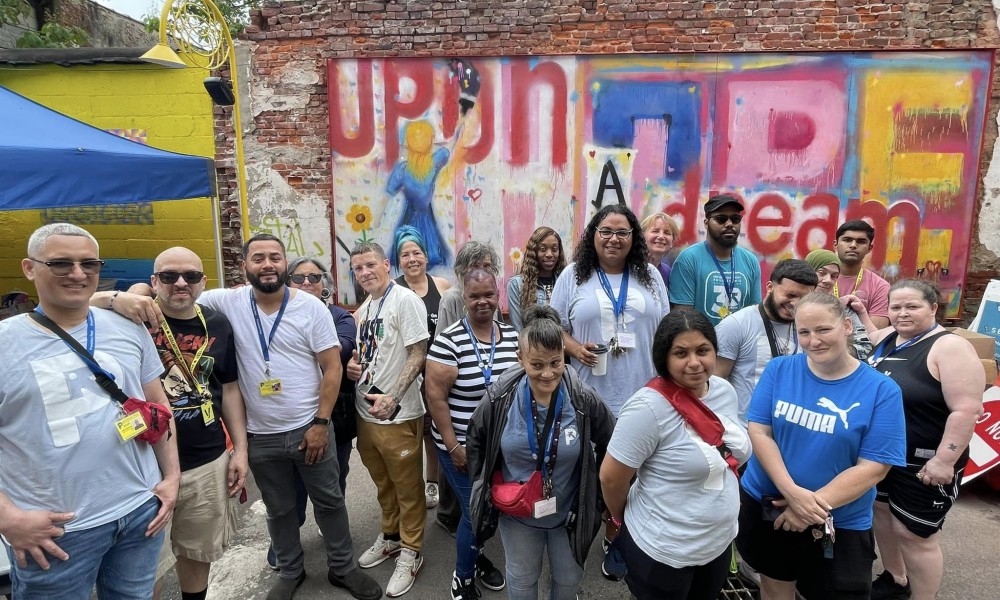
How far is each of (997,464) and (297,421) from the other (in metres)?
4.78

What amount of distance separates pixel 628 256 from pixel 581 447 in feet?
4.37

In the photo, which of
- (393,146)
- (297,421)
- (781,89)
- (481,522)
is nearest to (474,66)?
(393,146)

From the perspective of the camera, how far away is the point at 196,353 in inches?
103

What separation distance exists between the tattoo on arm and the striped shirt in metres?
0.24

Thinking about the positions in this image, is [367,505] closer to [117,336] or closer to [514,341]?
[514,341]

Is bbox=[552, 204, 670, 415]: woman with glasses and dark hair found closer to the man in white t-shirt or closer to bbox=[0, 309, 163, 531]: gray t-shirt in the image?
the man in white t-shirt

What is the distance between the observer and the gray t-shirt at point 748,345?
9.41ft

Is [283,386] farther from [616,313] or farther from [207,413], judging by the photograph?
[616,313]

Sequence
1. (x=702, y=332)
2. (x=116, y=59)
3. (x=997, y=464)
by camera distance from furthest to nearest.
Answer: (x=116, y=59) < (x=997, y=464) < (x=702, y=332)

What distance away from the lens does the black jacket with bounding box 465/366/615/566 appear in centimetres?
239

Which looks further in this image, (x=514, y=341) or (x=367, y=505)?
(x=367, y=505)

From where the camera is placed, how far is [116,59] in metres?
6.36

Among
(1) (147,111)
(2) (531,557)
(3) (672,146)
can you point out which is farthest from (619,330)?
(1) (147,111)

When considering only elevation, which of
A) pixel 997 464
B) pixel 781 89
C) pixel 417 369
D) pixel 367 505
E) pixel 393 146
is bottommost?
pixel 367 505
